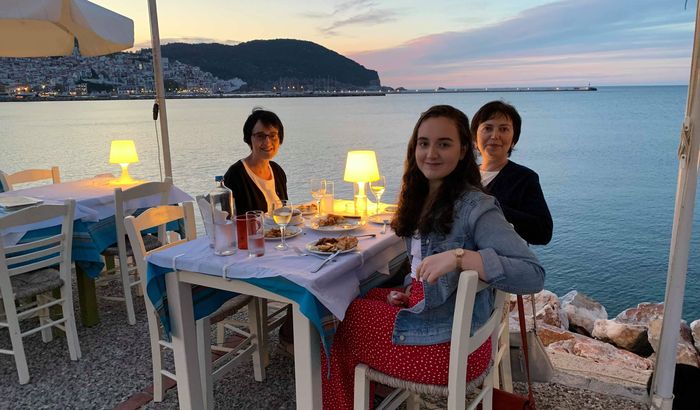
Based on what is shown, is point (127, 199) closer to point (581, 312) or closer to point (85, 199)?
point (85, 199)

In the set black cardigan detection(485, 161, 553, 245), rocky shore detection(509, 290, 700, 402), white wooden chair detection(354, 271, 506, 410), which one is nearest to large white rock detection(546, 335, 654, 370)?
rocky shore detection(509, 290, 700, 402)

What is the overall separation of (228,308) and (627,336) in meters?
3.76

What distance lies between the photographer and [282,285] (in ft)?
5.52

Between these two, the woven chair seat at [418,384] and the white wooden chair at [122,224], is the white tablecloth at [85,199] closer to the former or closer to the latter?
the white wooden chair at [122,224]

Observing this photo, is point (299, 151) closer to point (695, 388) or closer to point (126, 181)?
point (126, 181)

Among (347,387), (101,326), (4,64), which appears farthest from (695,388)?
(4,64)

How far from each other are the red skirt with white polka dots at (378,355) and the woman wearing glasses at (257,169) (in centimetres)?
149

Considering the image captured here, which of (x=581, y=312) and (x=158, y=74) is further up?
(x=158, y=74)

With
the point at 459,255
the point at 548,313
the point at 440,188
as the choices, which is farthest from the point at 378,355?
the point at 548,313

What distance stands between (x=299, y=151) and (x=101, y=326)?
1644 centimetres

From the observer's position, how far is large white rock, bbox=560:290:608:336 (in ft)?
15.8

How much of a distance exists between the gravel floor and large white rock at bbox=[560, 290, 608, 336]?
261 centimetres

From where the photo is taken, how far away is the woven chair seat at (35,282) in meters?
2.67

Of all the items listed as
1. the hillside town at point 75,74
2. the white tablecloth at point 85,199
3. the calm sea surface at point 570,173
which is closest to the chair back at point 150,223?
the white tablecloth at point 85,199
